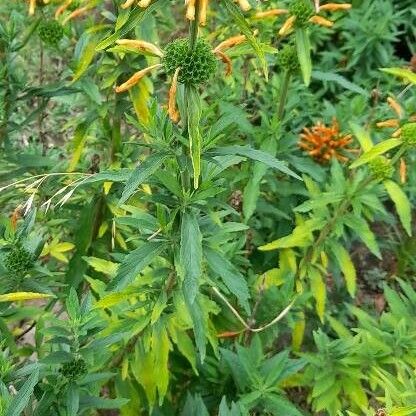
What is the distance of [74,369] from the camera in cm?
151

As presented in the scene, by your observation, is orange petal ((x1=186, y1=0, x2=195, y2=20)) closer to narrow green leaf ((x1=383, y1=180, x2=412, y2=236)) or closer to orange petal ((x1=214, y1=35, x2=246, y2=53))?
orange petal ((x1=214, y1=35, x2=246, y2=53))

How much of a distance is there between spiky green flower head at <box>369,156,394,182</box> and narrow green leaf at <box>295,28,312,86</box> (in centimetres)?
34

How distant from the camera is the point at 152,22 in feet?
6.48

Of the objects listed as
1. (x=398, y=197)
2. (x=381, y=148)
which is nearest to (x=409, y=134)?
(x=381, y=148)

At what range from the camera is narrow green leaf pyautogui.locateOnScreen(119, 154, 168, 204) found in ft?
4.22

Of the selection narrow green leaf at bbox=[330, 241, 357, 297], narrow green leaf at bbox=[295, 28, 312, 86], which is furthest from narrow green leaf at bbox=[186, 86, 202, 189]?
narrow green leaf at bbox=[330, 241, 357, 297]

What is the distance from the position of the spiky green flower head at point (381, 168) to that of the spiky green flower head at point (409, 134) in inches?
5.0

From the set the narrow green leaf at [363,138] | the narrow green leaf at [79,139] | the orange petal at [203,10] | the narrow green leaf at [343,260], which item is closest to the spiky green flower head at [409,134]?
the narrow green leaf at [363,138]

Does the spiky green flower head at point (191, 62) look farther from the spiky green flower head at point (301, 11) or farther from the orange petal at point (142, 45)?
the spiky green flower head at point (301, 11)

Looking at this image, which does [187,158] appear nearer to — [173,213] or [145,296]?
[173,213]

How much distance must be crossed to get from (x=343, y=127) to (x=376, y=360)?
1092 millimetres

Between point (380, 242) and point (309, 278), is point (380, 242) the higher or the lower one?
the lower one

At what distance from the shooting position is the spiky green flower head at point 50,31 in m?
2.06

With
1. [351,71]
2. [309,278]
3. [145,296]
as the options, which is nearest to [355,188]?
[309,278]
